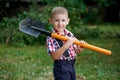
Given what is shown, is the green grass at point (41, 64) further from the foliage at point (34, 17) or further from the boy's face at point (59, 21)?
the boy's face at point (59, 21)

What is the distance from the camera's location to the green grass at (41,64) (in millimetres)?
6535

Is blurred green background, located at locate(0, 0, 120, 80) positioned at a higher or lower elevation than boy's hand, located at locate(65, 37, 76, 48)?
lower

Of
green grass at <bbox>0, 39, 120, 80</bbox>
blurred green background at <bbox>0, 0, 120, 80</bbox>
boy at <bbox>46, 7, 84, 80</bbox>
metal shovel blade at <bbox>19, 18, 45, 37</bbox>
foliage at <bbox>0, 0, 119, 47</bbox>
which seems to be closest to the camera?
boy at <bbox>46, 7, 84, 80</bbox>

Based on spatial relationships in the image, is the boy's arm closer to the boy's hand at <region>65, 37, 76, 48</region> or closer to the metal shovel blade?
the boy's hand at <region>65, 37, 76, 48</region>

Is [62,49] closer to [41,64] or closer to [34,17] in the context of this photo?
[41,64]

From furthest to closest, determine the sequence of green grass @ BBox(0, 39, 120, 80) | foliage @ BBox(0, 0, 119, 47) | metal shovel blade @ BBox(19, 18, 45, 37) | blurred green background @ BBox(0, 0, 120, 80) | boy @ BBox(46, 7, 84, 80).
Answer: foliage @ BBox(0, 0, 119, 47) < blurred green background @ BBox(0, 0, 120, 80) < green grass @ BBox(0, 39, 120, 80) < metal shovel blade @ BBox(19, 18, 45, 37) < boy @ BBox(46, 7, 84, 80)

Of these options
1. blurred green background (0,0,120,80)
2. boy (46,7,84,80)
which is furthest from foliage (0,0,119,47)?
boy (46,7,84,80)

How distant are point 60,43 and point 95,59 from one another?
12.8 feet

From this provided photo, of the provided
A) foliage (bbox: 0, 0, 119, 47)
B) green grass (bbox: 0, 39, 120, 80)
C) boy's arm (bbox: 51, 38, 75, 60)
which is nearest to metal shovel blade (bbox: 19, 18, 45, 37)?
Answer: boy's arm (bbox: 51, 38, 75, 60)

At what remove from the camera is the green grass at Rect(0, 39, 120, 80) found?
21.4 ft

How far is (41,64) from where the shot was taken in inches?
298

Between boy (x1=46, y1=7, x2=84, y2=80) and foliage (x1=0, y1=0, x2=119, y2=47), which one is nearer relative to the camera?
boy (x1=46, y1=7, x2=84, y2=80)

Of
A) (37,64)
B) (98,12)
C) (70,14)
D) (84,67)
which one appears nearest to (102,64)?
(84,67)

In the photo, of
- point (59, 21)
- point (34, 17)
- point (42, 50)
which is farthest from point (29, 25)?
point (34, 17)
